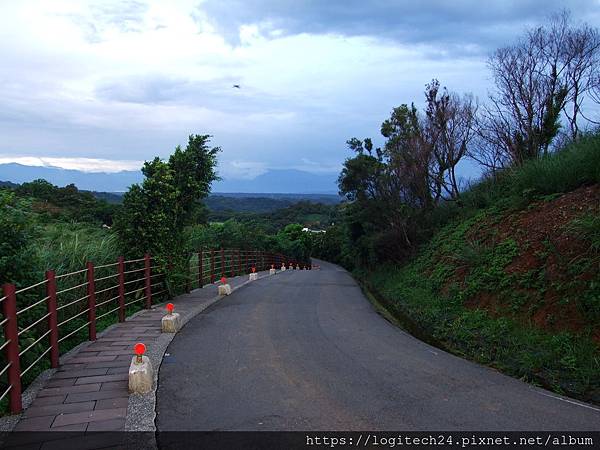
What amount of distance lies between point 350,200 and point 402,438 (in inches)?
1001

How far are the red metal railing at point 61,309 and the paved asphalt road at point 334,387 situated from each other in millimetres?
1469

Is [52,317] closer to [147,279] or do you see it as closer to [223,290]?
[147,279]

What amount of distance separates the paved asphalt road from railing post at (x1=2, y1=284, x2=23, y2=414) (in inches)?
55.5

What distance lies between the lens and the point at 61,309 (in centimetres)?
906

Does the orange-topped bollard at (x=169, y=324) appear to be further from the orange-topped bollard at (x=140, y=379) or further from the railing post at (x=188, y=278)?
the railing post at (x=188, y=278)

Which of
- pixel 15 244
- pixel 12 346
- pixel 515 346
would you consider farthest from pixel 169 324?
pixel 515 346

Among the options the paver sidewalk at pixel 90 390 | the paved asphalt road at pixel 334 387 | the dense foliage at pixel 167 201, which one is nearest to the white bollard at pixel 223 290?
the dense foliage at pixel 167 201

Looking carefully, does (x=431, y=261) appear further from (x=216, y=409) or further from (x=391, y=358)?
(x=216, y=409)

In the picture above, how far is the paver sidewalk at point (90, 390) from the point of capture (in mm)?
5004

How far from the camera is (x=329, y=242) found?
8662cm

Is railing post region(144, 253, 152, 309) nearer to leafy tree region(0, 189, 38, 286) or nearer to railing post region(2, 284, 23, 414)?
leafy tree region(0, 189, 38, 286)

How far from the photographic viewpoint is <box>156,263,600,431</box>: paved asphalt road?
5.21m

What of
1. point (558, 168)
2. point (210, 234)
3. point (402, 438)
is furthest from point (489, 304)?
point (210, 234)

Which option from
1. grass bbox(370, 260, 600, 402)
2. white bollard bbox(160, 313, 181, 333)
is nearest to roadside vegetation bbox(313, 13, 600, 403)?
grass bbox(370, 260, 600, 402)
